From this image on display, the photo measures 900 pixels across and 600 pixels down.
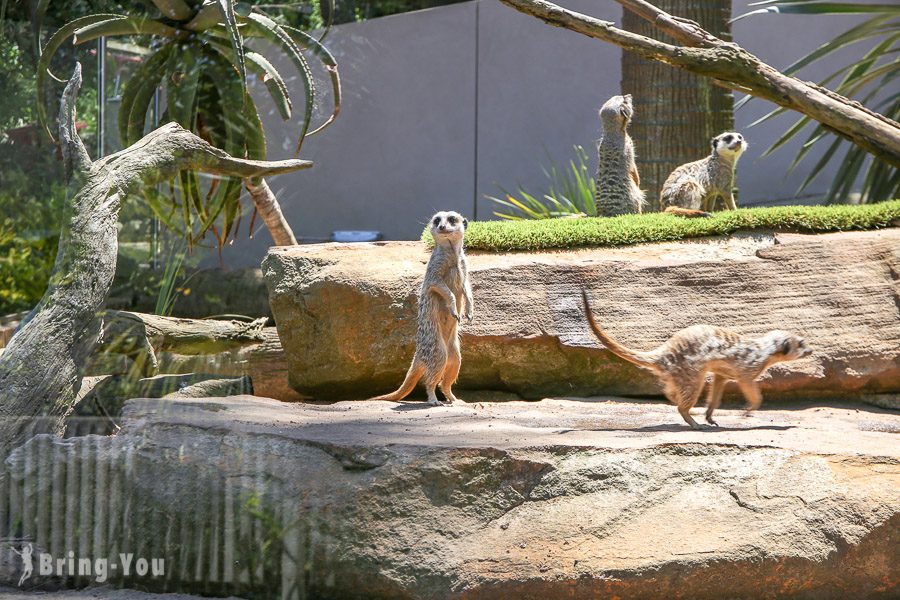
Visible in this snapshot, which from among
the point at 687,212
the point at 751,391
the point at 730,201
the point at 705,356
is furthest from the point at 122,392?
the point at 730,201

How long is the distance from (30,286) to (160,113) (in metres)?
2.07

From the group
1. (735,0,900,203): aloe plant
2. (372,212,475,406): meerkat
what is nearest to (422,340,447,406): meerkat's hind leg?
(372,212,475,406): meerkat

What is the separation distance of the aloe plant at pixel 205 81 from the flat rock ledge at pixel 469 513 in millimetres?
1640

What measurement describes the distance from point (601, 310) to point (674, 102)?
7.72 feet

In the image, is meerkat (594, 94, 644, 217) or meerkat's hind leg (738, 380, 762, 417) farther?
meerkat (594, 94, 644, 217)

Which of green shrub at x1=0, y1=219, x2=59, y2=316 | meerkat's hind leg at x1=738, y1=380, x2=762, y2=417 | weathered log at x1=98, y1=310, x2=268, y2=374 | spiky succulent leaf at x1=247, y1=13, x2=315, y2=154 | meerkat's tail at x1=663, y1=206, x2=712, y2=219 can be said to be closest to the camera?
green shrub at x1=0, y1=219, x2=59, y2=316

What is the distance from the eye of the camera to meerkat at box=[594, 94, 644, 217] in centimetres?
603

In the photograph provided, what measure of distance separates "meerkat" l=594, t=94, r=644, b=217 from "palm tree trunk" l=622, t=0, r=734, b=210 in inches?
21.5

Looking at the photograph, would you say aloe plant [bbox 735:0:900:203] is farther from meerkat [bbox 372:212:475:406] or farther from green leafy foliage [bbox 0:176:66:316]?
green leafy foliage [bbox 0:176:66:316]

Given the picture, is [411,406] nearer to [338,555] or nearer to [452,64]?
[338,555]

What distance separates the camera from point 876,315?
4672 mm

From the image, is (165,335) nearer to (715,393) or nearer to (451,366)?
(451,366)

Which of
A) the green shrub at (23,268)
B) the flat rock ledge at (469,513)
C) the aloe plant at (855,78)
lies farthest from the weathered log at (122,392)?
the aloe plant at (855,78)

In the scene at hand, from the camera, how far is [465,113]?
815cm
